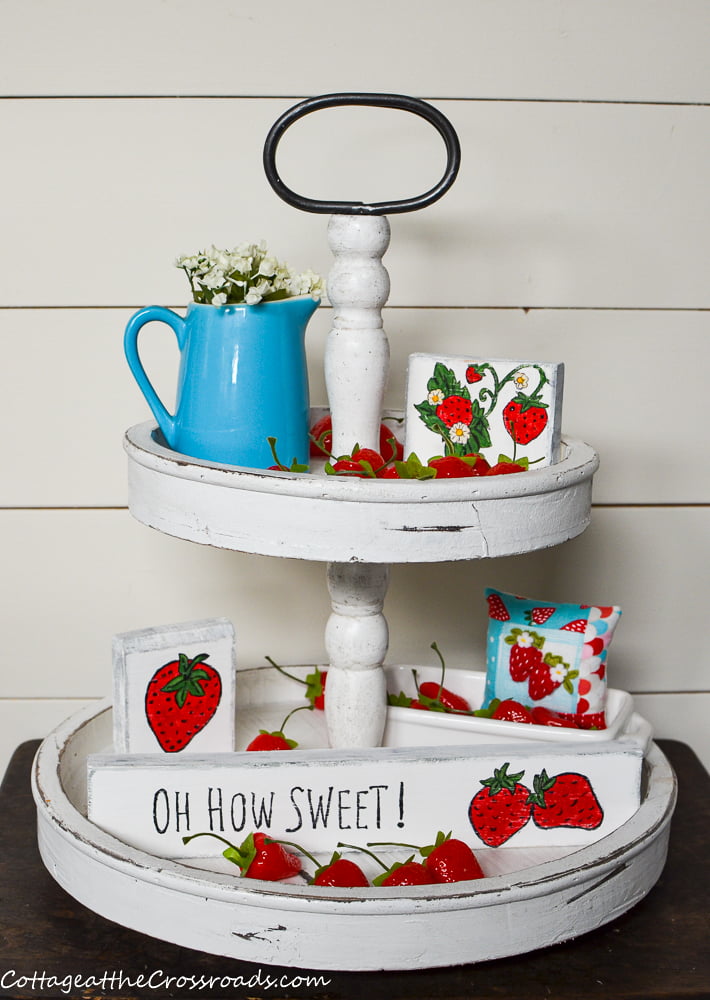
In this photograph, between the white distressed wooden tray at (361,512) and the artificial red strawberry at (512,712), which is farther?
the artificial red strawberry at (512,712)

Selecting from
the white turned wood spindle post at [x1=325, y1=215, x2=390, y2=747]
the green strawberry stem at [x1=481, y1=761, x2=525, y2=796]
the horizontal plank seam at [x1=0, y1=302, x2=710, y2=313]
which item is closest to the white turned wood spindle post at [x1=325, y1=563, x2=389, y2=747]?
the white turned wood spindle post at [x1=325, y1=215, x2=390, y2=747]

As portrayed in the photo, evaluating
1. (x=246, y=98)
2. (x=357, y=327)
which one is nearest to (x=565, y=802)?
(x=357, y=327)

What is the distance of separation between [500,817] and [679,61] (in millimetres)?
705

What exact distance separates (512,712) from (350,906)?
25cm

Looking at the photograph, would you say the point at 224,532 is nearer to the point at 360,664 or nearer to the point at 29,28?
the point at 360,664

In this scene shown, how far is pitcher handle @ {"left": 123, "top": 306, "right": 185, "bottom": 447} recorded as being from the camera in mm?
722

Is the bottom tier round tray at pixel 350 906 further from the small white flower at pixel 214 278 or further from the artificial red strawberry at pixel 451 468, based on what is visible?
the small white flower at pixel 214 278

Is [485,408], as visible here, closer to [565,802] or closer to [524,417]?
[524,417]

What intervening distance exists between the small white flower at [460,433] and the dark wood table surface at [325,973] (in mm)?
341

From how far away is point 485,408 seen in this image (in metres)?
0.72

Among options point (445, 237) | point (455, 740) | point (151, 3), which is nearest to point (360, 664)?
point (455, 740)

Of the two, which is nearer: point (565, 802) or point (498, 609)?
point (565, 802)

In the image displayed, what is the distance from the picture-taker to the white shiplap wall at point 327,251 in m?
0.93

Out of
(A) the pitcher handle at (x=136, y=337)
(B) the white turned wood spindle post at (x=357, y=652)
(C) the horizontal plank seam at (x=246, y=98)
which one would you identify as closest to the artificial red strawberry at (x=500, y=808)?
(B) the white turned wood spindle post at (x=357, y=652)
